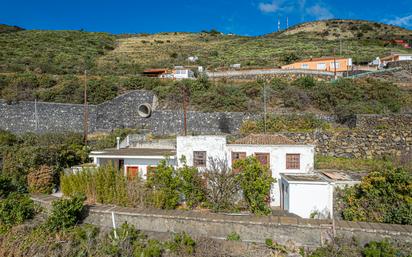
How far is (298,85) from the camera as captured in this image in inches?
990

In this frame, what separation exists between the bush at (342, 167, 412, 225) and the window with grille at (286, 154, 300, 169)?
2.63 m

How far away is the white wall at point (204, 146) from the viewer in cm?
1195

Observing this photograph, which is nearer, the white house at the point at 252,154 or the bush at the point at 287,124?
the white house at the point at 252,154

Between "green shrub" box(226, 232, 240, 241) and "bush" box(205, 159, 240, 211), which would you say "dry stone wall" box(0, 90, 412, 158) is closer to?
"bush" box(205, 159, 240, 211)

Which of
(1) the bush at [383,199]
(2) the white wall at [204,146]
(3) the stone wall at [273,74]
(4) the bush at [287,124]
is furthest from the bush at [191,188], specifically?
(3) the stone wall at [273,74]

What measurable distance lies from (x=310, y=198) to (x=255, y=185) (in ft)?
6.63

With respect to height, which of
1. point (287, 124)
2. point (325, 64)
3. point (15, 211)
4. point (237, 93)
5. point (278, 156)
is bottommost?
point (15, 211)

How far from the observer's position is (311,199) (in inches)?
388

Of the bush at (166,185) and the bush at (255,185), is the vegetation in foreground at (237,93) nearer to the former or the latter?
the bush at (255,185)

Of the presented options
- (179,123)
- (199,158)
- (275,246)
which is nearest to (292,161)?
(199,158)

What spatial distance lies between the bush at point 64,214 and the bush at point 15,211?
105 cm

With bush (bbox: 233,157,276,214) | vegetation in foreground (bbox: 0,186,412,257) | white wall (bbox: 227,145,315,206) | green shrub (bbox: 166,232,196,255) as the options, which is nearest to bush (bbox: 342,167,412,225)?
white wall (bbox: 227,145,315,206)

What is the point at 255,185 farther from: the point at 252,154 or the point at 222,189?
the point at 252,154

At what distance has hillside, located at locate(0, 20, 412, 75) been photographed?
36.2m
